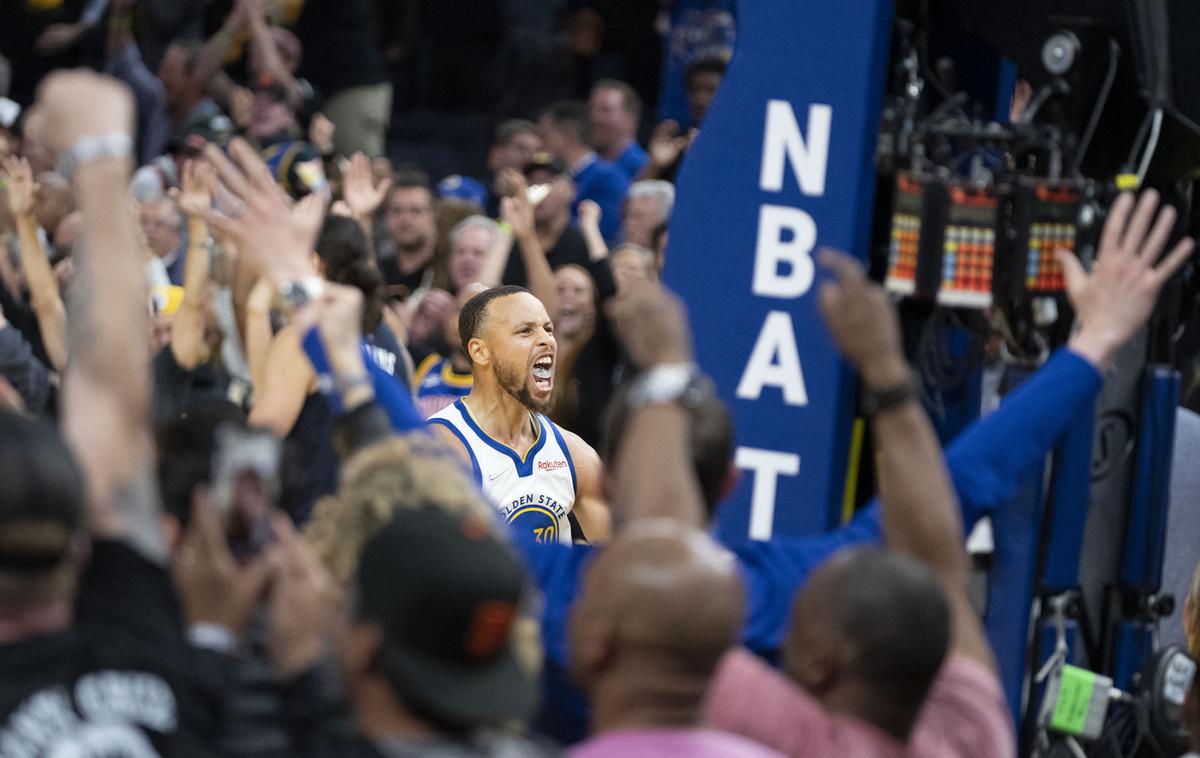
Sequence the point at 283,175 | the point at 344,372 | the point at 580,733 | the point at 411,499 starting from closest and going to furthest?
the point at 411,499
the point at 344,372
the point at 580,733
the point at 283,175

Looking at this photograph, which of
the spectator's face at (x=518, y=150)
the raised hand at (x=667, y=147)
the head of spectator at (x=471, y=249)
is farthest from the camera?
the spectator's face at (x=518, y=150)

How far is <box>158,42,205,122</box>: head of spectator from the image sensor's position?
12375 millimetres

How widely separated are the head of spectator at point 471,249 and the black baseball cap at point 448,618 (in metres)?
6.77

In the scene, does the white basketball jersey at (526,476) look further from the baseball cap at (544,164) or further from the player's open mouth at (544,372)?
the baseball cap at (544,164)

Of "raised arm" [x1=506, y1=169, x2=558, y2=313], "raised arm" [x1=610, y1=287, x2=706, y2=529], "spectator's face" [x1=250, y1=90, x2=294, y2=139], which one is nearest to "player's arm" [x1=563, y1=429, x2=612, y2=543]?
"raised arm" [x1=506, y1=169, x2=558, y2=313]

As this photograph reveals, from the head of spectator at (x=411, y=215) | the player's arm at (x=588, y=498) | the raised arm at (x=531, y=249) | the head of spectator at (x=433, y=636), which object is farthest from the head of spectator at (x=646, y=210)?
the head of spectator at (x=433, y=636)

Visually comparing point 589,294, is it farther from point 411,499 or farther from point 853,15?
point 411,499

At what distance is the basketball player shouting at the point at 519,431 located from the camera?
611 cm

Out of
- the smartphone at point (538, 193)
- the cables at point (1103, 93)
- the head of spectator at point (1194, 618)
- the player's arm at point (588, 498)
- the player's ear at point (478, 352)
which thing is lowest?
the player's arm at point (588, 498)

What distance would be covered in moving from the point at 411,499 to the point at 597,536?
148 inches

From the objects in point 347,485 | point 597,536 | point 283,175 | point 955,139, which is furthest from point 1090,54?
point 283,175

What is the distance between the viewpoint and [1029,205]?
216 inches

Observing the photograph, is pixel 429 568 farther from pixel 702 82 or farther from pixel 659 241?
pixel 702 82

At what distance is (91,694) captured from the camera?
240 cm
